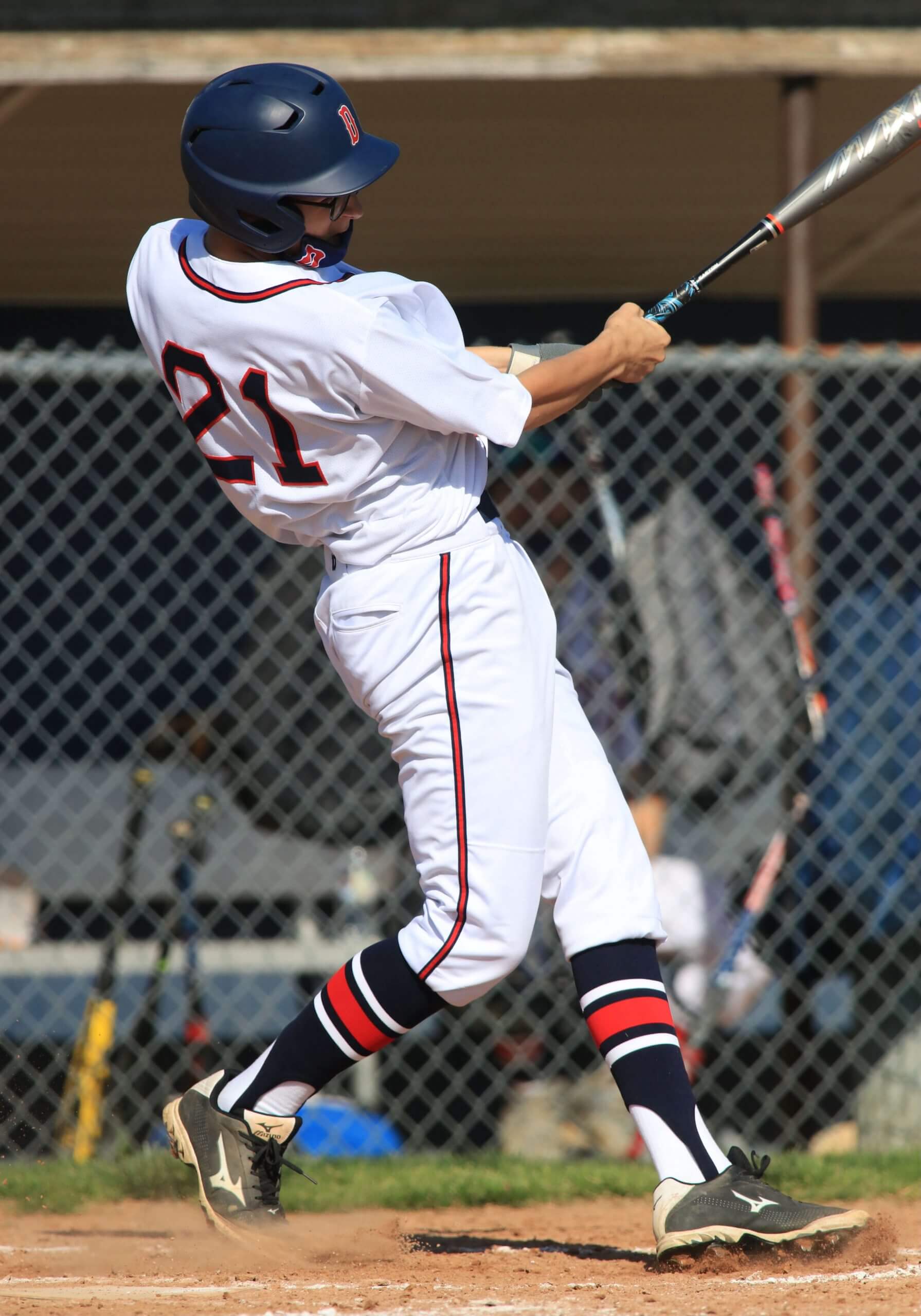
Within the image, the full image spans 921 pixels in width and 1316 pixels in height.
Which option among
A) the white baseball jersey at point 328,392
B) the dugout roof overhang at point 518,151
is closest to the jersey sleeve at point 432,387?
the white baseball jersey at point 328,392

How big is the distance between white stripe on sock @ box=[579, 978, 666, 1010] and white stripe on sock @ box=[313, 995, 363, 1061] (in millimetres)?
395

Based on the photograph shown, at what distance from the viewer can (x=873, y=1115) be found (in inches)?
163

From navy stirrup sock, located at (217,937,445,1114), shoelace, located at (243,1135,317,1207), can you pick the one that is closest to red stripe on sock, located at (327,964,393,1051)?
navy stirrup sock, located at (217,937,445,1114)

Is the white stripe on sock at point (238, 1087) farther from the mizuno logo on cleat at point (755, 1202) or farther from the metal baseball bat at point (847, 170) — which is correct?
the metal baseball bat at point (847, 170)

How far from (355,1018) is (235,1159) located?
0.32m

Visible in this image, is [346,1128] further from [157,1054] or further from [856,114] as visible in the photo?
[856,114]

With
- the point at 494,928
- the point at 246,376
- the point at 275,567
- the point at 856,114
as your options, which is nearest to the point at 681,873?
the point at 275,567

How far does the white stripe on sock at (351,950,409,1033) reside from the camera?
250cm

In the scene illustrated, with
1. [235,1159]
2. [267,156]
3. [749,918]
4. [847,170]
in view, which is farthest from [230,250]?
[749,918]

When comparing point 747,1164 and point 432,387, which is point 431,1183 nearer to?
point 747,1164

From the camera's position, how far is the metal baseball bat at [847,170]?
2.91m

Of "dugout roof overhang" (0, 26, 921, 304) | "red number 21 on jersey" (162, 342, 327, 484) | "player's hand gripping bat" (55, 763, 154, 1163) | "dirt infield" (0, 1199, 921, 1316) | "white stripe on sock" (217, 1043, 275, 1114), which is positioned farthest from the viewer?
"dugout roof overhang" (0, 26, 921, 304)

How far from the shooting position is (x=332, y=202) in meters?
2.41

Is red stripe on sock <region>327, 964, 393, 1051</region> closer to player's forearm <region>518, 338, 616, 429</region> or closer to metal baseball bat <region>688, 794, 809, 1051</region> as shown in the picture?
player's forearm <region>518, 338, 616, 429</region>
